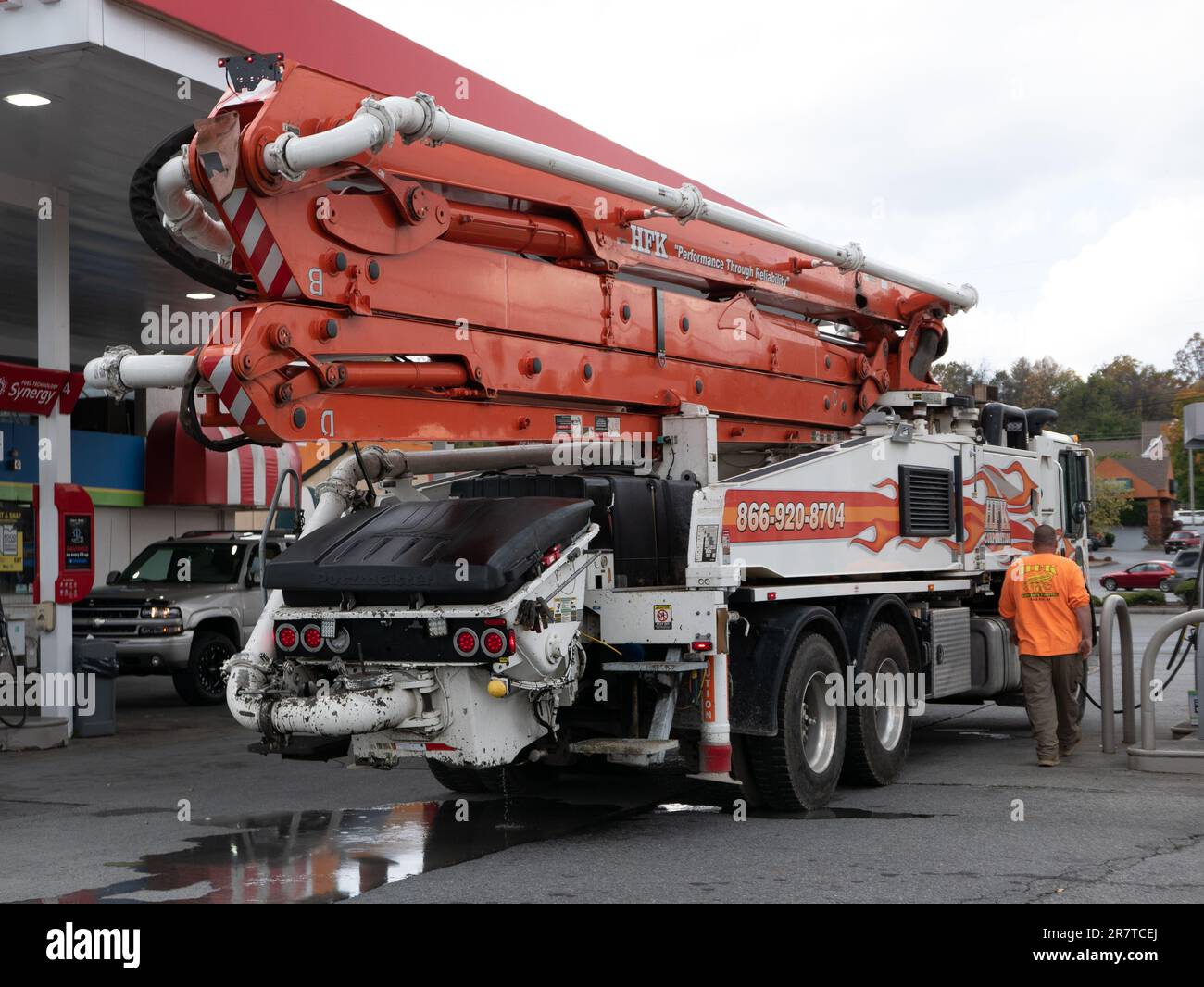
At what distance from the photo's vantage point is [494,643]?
24.1ft

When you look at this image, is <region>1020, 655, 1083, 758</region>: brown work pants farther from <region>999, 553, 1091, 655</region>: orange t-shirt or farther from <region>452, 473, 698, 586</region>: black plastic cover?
<region>452, 473, 698, 586</region>: black plastic cover

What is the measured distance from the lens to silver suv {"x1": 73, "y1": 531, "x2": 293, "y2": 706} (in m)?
16.3

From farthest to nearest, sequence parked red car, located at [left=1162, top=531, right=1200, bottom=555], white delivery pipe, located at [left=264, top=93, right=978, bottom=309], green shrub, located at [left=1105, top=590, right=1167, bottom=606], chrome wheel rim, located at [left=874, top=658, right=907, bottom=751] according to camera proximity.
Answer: parked red car, located at [left=1162, top=531, right=1200, bottom=555] → green shrub, located at [left=1105, top=590, right=1167, bottom=606] → chrome wheel rim, located at [left=874, top=658, right=907, bottom=751] → white delivery pipe, located at [left=264, top=93, right=978, bottom=309]

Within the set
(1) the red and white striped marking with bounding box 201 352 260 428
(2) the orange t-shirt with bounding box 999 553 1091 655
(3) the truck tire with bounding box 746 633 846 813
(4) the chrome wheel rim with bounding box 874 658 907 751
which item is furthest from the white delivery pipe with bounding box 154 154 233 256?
(2) the orange t-shirt with bounding box 999 553 1091 655

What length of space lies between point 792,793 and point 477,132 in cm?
430

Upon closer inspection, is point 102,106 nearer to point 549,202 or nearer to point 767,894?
point 549,202

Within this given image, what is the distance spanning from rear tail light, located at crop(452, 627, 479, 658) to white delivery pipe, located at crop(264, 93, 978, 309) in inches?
94.5

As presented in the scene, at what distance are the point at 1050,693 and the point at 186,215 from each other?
7.17m

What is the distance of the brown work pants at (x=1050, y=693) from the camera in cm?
1080

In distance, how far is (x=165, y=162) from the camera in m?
7.34

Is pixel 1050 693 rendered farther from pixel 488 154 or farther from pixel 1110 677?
pixel 488 154

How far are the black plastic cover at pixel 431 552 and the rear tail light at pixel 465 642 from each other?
6.7 inches

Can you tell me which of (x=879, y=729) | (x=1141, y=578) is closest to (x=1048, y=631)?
(x=879, y=729)

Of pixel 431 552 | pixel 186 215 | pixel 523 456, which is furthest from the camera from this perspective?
pixel 523 456
